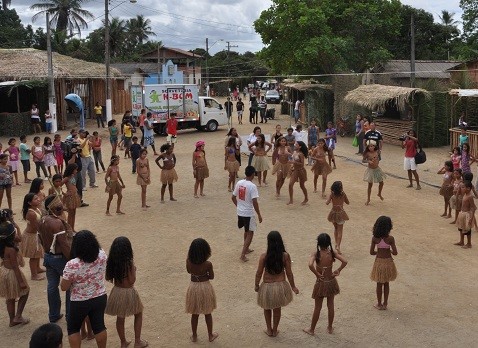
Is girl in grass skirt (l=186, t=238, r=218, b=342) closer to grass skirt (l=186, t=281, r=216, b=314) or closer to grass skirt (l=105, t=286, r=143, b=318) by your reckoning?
grass skirt (l=186, t=281, r=216, b=314)

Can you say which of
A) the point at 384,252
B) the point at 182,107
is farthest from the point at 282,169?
the point at 182,107

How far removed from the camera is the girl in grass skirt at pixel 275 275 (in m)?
6.72

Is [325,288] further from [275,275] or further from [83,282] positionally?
[83,282]

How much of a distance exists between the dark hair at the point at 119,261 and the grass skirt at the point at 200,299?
33.5 inches

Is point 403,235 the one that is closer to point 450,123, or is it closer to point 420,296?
point 420,296

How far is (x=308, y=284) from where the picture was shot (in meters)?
8.84

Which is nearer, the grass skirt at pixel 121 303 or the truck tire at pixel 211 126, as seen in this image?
the grass skirt at pixel 121 303

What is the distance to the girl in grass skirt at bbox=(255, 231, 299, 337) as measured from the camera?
6.72m

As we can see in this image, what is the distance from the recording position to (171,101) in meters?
27.8

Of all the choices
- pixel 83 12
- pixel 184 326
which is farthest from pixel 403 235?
pixel 83 12

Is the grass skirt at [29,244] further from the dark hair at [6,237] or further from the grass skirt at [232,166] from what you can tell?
the grass skirt at [232,166]

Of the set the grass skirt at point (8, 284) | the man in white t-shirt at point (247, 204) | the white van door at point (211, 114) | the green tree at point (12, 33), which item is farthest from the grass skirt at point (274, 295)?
the green tree at point (12, 33)

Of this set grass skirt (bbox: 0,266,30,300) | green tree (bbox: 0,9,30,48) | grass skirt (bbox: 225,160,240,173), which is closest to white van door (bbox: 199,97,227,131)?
grass skirt (bbox: 225,160,240,173)

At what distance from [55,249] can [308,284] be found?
3893 millimetres
